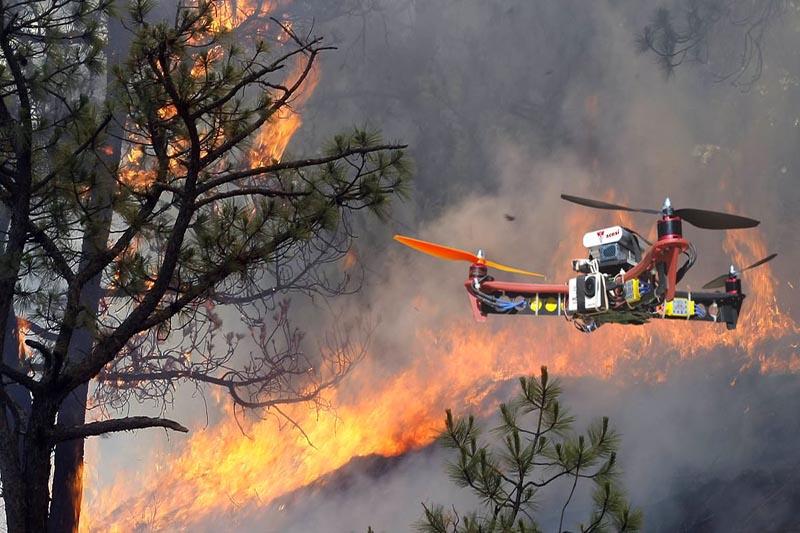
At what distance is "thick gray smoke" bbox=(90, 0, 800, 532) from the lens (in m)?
7.87

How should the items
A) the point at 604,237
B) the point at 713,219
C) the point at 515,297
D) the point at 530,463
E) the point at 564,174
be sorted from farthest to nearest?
the point at 564,174 → the point at 515,297 → the point at 604,237 → the point at 713,219 → the point at 530,463

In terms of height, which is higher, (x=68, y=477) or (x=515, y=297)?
(x=68, y=477)

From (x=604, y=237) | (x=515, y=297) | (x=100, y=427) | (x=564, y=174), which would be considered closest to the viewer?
(x=100, y=427)

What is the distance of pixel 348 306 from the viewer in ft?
32.9

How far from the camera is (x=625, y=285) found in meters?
6.17

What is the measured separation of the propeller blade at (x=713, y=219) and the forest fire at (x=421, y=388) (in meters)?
2.57

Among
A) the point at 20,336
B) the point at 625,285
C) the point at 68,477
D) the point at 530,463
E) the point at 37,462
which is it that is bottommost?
the point at 530,463

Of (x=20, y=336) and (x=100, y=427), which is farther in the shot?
(x=20, y=336)

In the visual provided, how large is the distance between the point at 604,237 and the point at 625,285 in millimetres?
370

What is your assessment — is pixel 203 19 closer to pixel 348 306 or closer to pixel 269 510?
pixel 348 306

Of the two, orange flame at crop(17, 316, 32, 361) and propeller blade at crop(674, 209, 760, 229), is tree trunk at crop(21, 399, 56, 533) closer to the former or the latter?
propeller blade at crop(674, 209, 760, 229)

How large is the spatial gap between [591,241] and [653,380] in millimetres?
2396

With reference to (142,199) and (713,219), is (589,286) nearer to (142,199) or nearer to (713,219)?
(713,219)

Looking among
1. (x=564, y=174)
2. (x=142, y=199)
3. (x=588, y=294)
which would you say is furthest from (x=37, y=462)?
(x=564, y=174)
